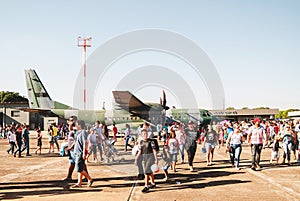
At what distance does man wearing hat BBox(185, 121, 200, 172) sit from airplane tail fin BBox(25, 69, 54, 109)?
87.1 ft

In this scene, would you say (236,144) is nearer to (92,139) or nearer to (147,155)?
(147,155)

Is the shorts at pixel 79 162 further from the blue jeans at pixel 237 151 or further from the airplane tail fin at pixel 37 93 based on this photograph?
the airplane tail fin at pixel 37 93

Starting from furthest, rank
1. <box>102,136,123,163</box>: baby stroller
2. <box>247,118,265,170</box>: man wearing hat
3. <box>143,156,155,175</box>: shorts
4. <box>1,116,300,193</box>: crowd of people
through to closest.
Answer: <box>102,136,123,163</box>: baby stroller, <box>247,118,265,170</box>: man wearing hat, <box>1,116,300,193</box>: crowd of people, <box>143,156,155,175</box>: shorts

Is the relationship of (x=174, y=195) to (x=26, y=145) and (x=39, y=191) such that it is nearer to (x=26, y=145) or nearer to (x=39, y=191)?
(x=39, y=191)

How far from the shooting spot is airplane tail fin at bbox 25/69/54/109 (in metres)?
35.0

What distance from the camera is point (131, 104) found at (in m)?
27.6

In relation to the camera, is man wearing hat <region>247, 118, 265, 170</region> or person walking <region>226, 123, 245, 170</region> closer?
man wearing hat <region>247, 118, 265, 170</region>

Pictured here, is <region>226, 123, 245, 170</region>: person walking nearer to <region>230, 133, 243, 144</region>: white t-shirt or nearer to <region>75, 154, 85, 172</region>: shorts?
<region>230, 133, 243, 144</region>: white t-shirt

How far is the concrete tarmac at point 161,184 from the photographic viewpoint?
725 cm

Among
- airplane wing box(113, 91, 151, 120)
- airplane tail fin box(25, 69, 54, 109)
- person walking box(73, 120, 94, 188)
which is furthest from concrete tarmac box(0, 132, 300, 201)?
airplane tail fin box(25, 69, 54, 109)

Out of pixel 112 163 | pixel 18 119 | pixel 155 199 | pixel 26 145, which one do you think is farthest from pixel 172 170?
pixel 18 119

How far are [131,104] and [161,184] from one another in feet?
62.9

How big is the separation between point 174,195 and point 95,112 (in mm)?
25976

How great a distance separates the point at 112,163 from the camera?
13.0 metres
